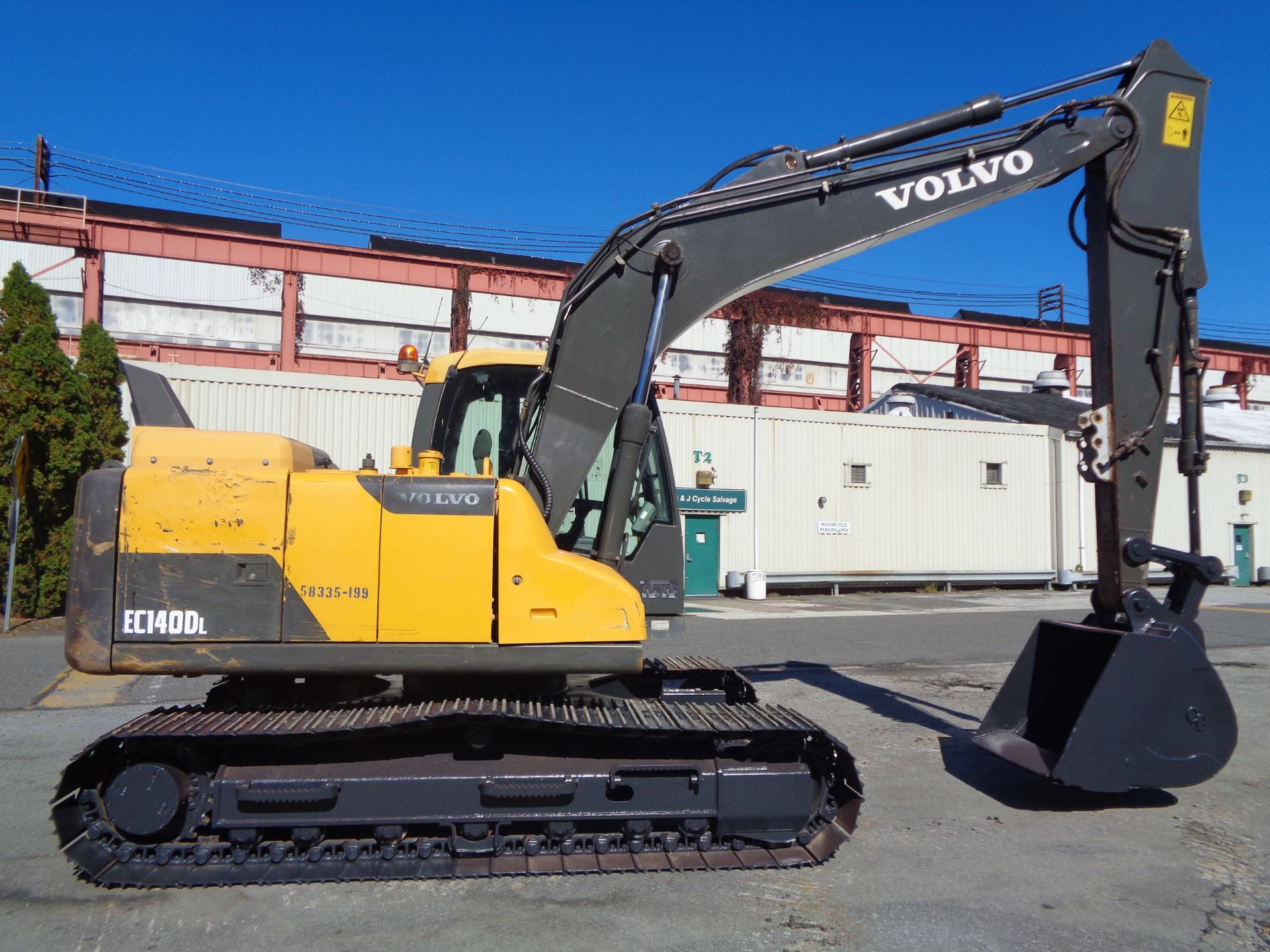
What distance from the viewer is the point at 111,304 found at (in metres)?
28.0

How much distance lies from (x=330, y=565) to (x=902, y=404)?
2524cm

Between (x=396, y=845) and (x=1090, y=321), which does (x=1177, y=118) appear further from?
(x=396, y=845)

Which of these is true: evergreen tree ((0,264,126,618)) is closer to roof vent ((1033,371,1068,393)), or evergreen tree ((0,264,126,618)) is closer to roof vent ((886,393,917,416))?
roof vent ((886,393,917,416))

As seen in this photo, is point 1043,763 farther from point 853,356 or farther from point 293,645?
point 853,356

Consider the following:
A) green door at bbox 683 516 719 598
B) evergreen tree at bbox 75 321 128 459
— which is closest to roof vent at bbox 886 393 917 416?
green door at bbox 683 516 719 598

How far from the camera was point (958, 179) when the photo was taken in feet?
17.6

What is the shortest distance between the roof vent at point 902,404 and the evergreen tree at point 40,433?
20285mm

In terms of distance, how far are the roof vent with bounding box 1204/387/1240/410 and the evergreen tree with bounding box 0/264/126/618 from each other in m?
36.9

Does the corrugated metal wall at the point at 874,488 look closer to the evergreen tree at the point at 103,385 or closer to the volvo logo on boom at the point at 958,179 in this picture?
the evergreen tree at the point at 103,385

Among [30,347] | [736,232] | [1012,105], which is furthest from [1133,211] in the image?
[30,347]

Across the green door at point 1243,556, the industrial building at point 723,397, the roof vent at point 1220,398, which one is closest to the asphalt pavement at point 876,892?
the industrial building at point 723,397

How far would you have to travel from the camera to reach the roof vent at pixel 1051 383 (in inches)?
1218

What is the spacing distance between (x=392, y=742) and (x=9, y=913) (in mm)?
1711

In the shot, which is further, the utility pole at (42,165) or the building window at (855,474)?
the utility pole at (42,165)
